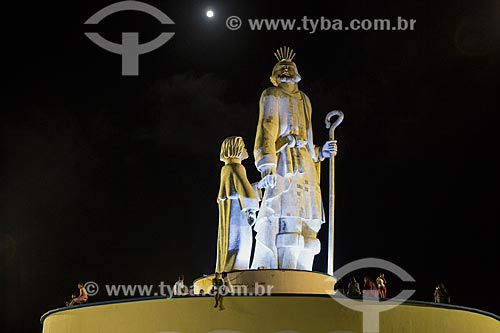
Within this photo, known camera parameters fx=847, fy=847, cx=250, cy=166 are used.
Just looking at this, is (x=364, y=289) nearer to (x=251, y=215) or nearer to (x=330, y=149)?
(x=251, y=215)

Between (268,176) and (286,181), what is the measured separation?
18.8 inches

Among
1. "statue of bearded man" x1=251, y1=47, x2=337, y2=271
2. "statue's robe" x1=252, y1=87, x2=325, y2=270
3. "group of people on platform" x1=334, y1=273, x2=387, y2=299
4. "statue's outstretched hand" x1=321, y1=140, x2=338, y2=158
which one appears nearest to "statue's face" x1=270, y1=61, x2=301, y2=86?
"statue of bearded man" x1=251, y1=47, x2=337, y2=271

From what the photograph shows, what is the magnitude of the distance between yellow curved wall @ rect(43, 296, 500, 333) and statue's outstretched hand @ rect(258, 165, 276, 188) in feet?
13.3

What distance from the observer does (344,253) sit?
2570cm

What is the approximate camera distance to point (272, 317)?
1372 centimetres

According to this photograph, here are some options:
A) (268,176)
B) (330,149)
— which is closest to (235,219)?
(268,176)

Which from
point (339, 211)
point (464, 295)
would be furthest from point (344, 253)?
point (464, 295)

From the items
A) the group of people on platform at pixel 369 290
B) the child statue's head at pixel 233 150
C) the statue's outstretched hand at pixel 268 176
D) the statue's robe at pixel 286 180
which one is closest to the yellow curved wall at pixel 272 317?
the group of people on platform at pixel 369 290

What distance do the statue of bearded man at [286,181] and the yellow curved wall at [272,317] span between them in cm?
345

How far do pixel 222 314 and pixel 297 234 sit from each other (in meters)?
3.97

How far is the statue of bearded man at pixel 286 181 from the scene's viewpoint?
17.4 m

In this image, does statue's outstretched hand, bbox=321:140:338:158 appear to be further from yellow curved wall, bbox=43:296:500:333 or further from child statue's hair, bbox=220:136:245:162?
yellow curved wall, bbox=43:296:500:333

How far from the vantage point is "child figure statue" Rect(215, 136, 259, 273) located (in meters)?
17.4

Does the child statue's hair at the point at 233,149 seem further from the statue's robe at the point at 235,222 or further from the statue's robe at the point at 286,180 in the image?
the statue's robe at the point at 286,180
